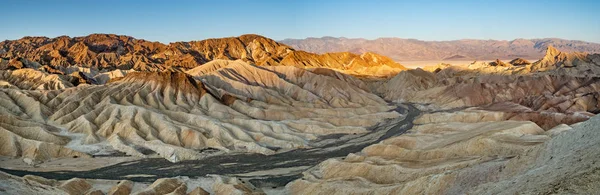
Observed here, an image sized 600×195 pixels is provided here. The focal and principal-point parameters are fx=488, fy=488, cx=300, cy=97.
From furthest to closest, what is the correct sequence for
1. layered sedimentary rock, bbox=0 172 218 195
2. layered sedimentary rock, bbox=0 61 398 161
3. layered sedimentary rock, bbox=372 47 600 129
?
1. layered sedimentary rock, bbox=372 47 600 129
2. layered sedimentary rock, bbox=0 61 398 161
3. layered sedimentary rock, bbox=0 172 218 195

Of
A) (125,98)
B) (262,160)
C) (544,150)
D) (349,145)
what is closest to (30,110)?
(125,98)

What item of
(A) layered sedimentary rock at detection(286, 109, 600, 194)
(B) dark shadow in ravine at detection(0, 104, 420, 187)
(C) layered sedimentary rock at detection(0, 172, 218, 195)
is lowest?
(B) dark shadow in ravine at detection(0, 104, 420, 187)

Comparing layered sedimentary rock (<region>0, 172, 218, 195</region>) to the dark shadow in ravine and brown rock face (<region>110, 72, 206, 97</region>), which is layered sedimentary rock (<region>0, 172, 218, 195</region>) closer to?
the dark shadow in ravine

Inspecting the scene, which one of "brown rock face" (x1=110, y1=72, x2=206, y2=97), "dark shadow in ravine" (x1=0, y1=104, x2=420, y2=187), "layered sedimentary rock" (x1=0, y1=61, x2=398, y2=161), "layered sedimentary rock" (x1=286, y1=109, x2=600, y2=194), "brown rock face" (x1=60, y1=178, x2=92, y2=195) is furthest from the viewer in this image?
"brown rock face" (x1=110, y1=72, x2=206, y2=97)

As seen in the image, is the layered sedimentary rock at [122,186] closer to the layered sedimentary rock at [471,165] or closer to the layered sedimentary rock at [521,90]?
the layered sedimentary rock at [471,165]

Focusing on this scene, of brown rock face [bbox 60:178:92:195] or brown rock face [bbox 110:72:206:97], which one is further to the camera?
brown rock face [bbox 110:72:206:97]

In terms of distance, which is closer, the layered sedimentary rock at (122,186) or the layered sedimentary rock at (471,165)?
the layered sedimentary rock at (471,165)

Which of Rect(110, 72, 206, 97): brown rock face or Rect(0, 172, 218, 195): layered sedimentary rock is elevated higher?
Rect(110, 72, 206, 97): brown rock face

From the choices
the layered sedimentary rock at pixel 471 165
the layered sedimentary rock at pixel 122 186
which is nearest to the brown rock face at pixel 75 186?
the layered sedimentary rock at pixel 122 186

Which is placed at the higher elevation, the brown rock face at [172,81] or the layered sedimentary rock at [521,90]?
the brown rock face at [172,81]

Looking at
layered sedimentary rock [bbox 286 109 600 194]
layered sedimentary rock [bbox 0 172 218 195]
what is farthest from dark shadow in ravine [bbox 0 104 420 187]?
layered sedimentary rock [bbox 286 109 600 194]
